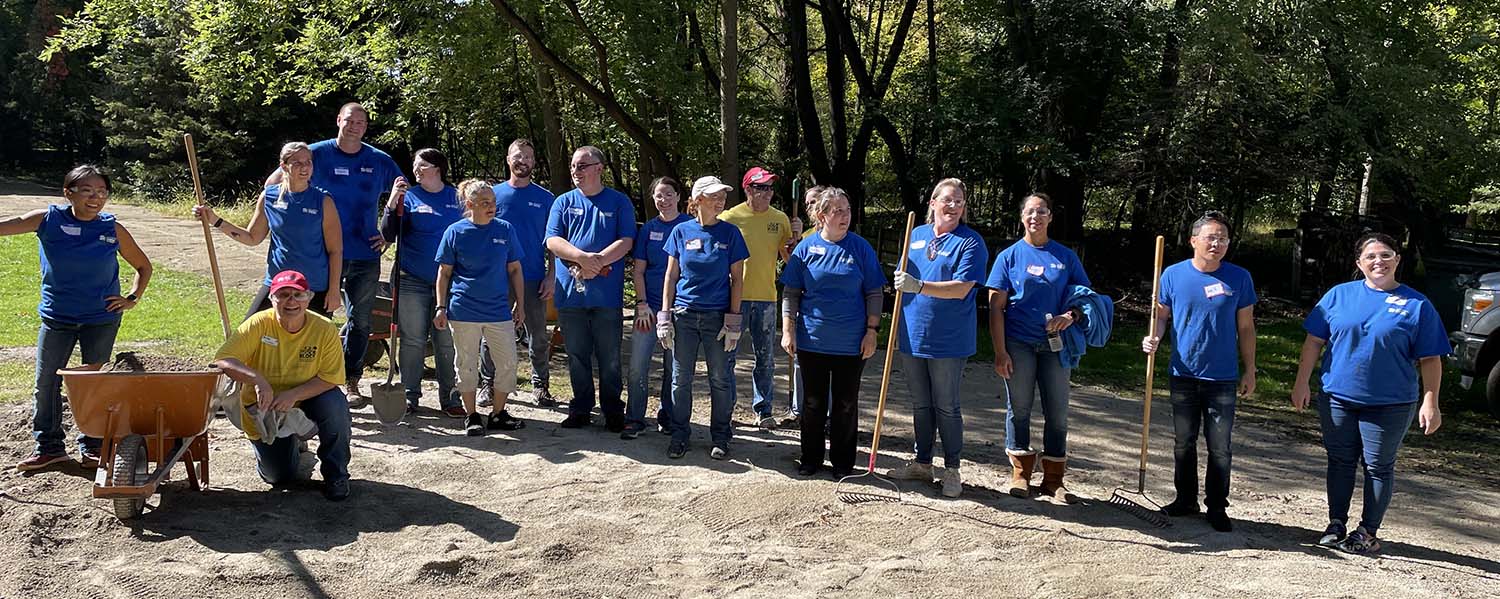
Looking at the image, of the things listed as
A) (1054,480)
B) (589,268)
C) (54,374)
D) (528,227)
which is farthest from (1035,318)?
(54,374)

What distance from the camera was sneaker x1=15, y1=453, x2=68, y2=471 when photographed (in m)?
5.80

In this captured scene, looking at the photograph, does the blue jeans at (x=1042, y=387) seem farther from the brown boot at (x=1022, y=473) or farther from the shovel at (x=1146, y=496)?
the shovel at (x=1146, y=496)

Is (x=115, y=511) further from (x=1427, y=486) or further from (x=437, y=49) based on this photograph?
(x=437, y=49)

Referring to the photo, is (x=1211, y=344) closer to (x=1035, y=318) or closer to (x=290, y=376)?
(x=1035, y=318)

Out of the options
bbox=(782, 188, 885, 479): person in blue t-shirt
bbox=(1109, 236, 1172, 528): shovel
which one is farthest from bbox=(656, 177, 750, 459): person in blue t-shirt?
bbox=(1109, 236, 1172, 528): shovel

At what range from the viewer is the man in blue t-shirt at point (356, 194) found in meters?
7.04

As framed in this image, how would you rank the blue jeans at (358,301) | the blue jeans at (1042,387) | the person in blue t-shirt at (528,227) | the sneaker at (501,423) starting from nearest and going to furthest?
1. the blue jeans at (1042,387)
2. the sneaker at (501,423)
3. the blue jeans at (358,301)
4. the person in blue t-shirt at (528,227)

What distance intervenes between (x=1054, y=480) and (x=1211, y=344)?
1.19m

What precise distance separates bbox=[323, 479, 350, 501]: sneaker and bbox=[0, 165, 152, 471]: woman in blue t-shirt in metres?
1.34

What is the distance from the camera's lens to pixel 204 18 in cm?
1400

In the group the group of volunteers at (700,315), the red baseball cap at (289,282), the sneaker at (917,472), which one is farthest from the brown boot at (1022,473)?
the red baseball cap at (289,282)

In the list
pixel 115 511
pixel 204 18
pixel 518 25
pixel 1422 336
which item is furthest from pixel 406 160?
pixel 1422 336

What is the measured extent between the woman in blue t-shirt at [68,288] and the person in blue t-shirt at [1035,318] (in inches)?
190

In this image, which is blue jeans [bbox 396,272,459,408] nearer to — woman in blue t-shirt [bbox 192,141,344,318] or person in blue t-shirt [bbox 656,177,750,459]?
woman in blue t-shirt [bbox 192,141,344,318]
